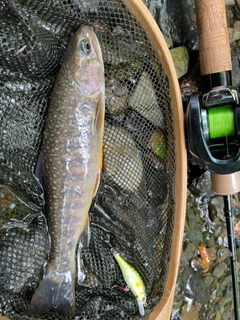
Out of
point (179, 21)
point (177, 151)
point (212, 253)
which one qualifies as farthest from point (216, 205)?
point (179, 21)

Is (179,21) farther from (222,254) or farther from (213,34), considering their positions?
(222,254)

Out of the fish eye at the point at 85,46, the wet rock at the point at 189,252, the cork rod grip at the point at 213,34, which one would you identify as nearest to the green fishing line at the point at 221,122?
the cork rod grip at the point at 213,34

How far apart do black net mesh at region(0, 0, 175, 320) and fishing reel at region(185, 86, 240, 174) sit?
18cm

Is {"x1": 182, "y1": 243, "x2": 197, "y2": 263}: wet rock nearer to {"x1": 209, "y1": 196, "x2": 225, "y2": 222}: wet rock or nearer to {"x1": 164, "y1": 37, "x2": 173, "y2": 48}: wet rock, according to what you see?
{"x1": 209, "y1": 196, "x2": 225, "y2": 222}: wet rock

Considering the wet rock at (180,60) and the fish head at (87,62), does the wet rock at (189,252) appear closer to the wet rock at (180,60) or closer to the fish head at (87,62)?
the wet rock at (180,60)

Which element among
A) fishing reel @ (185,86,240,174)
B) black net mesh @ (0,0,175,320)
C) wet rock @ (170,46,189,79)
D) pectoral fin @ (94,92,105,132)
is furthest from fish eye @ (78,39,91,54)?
wet rock @ (170,46,189,79)

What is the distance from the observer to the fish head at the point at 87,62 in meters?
1.82

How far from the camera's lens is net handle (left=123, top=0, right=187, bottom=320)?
187 centimetres

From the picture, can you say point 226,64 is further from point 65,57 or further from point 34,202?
point 34,202

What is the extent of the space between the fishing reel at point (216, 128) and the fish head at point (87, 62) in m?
0.48

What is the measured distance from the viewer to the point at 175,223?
206 cm

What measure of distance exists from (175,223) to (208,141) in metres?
0.47

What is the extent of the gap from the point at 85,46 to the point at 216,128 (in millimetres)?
754

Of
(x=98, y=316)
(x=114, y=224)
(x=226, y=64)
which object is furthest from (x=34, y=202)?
(x=226, y=64)
